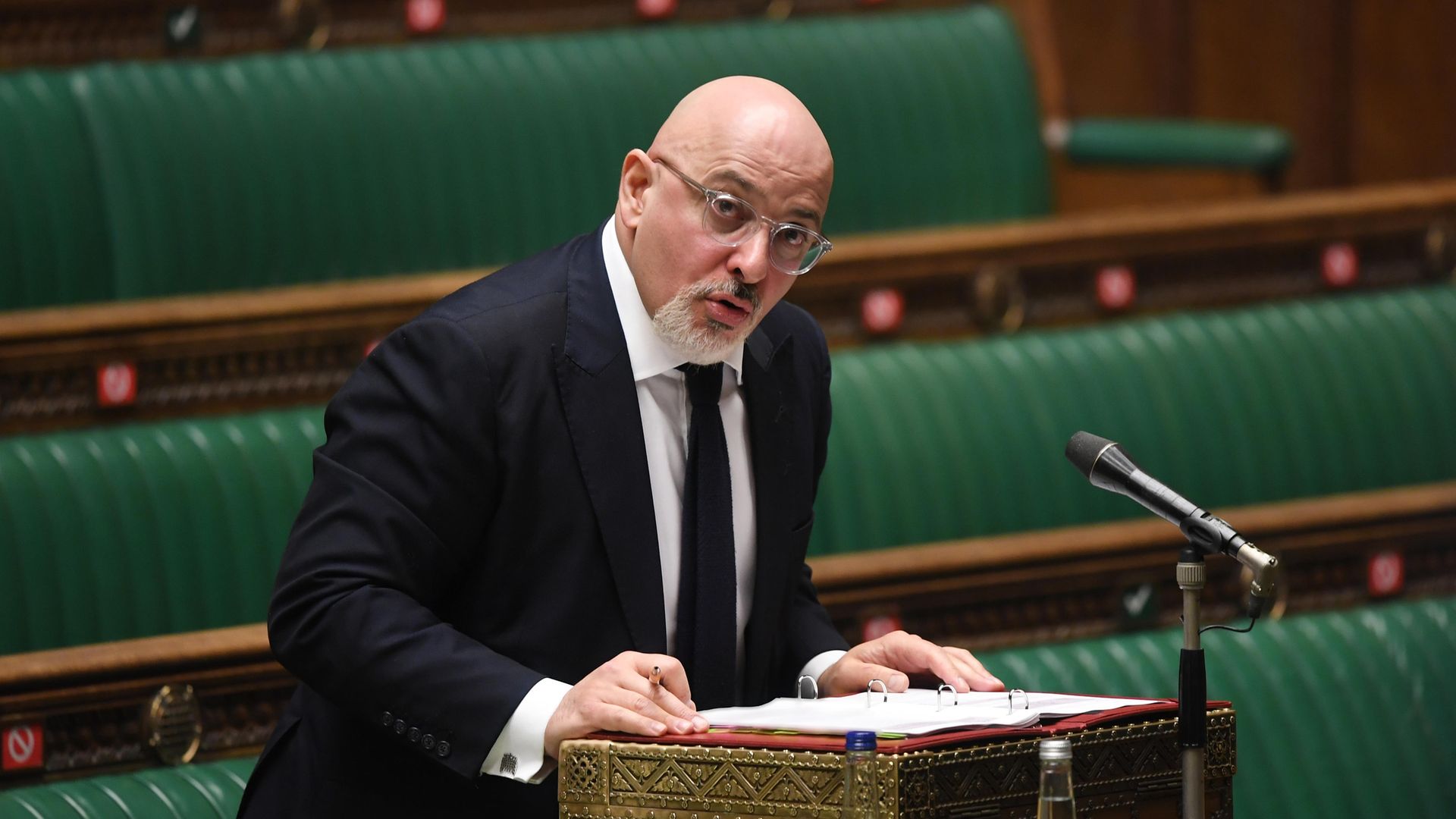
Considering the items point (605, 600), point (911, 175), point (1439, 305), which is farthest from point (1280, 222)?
point (605, 600)

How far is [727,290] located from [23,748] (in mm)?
722

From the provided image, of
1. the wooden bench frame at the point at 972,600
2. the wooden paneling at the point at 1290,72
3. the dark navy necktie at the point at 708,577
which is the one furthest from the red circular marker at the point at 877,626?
the wooden paneling at the point at 1290,72

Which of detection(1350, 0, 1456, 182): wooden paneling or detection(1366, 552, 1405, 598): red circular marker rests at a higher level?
detection(1350, 0, 1456, 182): wooden paneling

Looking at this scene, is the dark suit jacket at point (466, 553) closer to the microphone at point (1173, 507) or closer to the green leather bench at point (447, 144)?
the microphone at point (1173, 507)

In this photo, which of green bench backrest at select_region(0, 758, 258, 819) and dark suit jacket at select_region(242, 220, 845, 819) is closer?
dark suit jacket at select_region(242, 220, 845, 819)

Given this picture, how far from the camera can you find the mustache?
1.17 m

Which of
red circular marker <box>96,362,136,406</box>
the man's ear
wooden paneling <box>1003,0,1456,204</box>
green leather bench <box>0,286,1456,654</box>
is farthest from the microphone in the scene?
wooden paneling <box>1003,0,1456,204</box>

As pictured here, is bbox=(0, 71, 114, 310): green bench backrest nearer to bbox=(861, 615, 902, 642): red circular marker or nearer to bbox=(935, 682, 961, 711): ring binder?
bbox=(861, 615, 902, 642): red circular marker

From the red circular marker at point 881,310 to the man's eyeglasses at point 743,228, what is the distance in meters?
1.19

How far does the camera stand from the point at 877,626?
71.9 inches

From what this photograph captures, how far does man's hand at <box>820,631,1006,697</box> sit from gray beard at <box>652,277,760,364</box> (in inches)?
8.5

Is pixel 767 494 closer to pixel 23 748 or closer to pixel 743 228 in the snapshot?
pixel 743 228

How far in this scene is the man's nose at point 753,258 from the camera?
1163 millimetres

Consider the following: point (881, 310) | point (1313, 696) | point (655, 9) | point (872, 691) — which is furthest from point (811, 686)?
point (655, 9)
